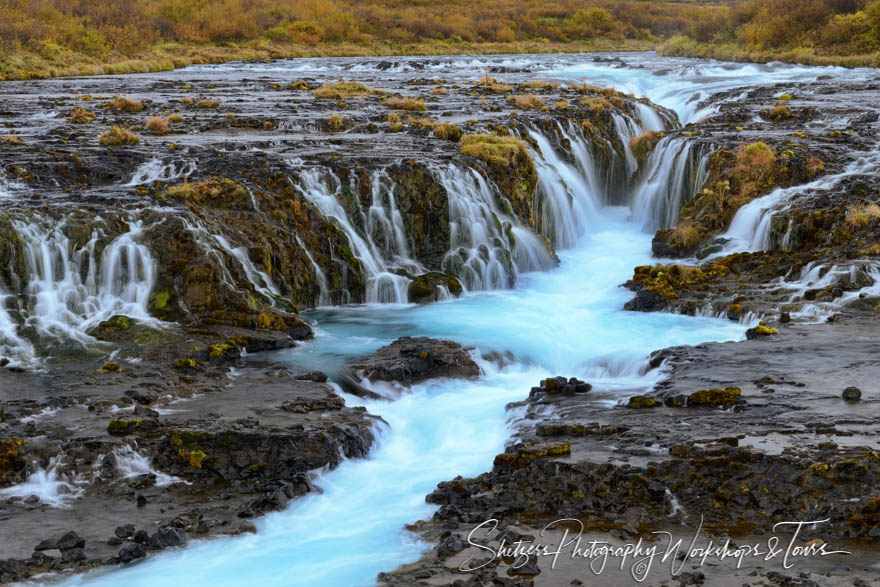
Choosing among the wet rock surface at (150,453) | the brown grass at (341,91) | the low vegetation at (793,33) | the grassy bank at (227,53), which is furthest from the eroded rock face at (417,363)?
the low vegetation at (793,33)

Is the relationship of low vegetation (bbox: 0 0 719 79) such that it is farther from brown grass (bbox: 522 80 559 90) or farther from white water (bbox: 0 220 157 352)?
white water (bbox: 0 220 157 352)

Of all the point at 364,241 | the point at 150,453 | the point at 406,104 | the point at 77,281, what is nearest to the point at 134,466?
the point at 150,453

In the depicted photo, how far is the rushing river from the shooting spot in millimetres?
9680

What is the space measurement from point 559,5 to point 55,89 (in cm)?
6627

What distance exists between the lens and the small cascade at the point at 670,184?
2659 cm

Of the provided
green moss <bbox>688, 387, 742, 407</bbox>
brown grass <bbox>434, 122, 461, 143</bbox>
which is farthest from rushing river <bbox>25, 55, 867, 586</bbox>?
brown grass <bbox>434, 122, 461, 143</bbox>

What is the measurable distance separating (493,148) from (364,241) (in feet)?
18.8

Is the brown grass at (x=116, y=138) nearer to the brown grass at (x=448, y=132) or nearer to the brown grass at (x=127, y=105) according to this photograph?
the brown grass at (x=127, y=105)

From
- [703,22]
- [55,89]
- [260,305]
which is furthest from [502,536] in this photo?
[703,22]

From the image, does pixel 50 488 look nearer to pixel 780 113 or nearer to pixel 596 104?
pixel 596 104

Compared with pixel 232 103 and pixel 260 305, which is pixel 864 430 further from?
pixel 232 103

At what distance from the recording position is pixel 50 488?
10930 mm

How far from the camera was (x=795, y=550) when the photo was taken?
29.4 feet

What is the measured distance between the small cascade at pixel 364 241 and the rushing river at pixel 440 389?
0.53 metres
